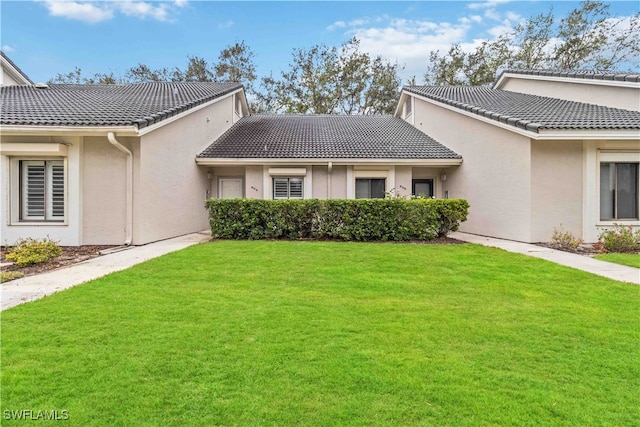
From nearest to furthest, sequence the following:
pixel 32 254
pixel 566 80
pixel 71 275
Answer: pixel 71 275 < pixel 32 254 < pixel 566 80

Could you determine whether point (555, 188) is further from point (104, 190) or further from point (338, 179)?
point (104, 190)

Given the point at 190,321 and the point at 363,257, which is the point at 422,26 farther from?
the point at 190,321

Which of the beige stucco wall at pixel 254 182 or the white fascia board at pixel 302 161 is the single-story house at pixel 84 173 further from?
the beige stucco wall at pixel 254 182

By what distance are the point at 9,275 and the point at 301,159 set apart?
31.6 feet

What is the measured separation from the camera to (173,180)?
1170 centimetres

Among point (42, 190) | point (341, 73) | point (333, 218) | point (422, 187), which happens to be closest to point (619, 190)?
point (422, 187)

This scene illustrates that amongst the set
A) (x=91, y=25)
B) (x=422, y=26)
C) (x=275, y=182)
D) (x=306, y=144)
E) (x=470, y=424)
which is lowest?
(x=470, y=424)

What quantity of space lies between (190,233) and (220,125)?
6199 millimetres

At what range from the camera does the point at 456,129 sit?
14.4 m

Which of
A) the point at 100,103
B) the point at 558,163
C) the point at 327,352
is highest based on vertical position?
the point at 100,103

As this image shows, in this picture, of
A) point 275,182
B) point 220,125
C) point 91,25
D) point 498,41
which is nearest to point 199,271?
point 275,182

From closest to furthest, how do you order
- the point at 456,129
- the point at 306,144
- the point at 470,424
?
1. the point at 470,424
2. the point at 456,129
3. the point at 306,144

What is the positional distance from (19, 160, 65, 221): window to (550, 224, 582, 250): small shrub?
14529 mm

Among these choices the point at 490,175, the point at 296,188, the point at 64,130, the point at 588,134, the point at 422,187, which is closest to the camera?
the point at 64,130
